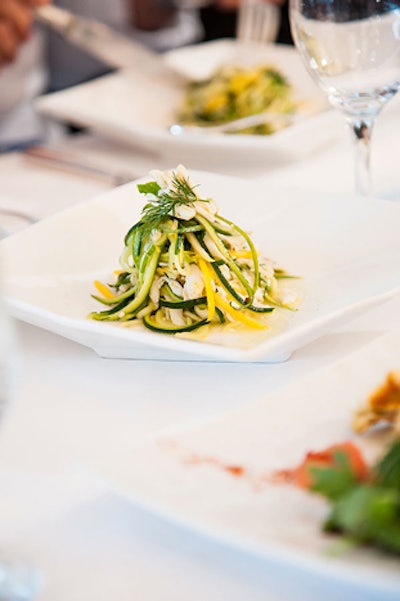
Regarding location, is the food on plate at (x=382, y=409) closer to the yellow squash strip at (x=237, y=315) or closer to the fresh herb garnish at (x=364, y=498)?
the fresh herb garnish at (x=364, y=498)

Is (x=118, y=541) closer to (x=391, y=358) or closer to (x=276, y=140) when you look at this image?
(x=391, y=358)

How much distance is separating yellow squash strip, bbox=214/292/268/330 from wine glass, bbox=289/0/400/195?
437 mm

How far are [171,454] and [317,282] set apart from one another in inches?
18.5

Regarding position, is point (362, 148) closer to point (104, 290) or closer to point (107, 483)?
point (104, 290)

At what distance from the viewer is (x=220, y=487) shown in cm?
71

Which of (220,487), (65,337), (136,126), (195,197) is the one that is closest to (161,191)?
(195,197)

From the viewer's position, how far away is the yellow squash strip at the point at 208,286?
1.03 metres

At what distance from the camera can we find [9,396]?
68cm

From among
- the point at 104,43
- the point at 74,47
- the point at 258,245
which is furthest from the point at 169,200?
the point at 74,47

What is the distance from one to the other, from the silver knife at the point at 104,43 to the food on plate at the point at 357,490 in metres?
1.59

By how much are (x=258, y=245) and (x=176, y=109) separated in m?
0.96

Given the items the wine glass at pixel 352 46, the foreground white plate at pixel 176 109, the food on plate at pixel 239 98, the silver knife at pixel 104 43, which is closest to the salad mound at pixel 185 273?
the wine glass at pixel 352 46

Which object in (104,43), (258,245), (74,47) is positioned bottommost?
(74,47)

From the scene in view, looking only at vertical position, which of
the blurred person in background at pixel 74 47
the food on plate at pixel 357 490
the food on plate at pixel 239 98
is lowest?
the blurred person in background at pixel 74 47
